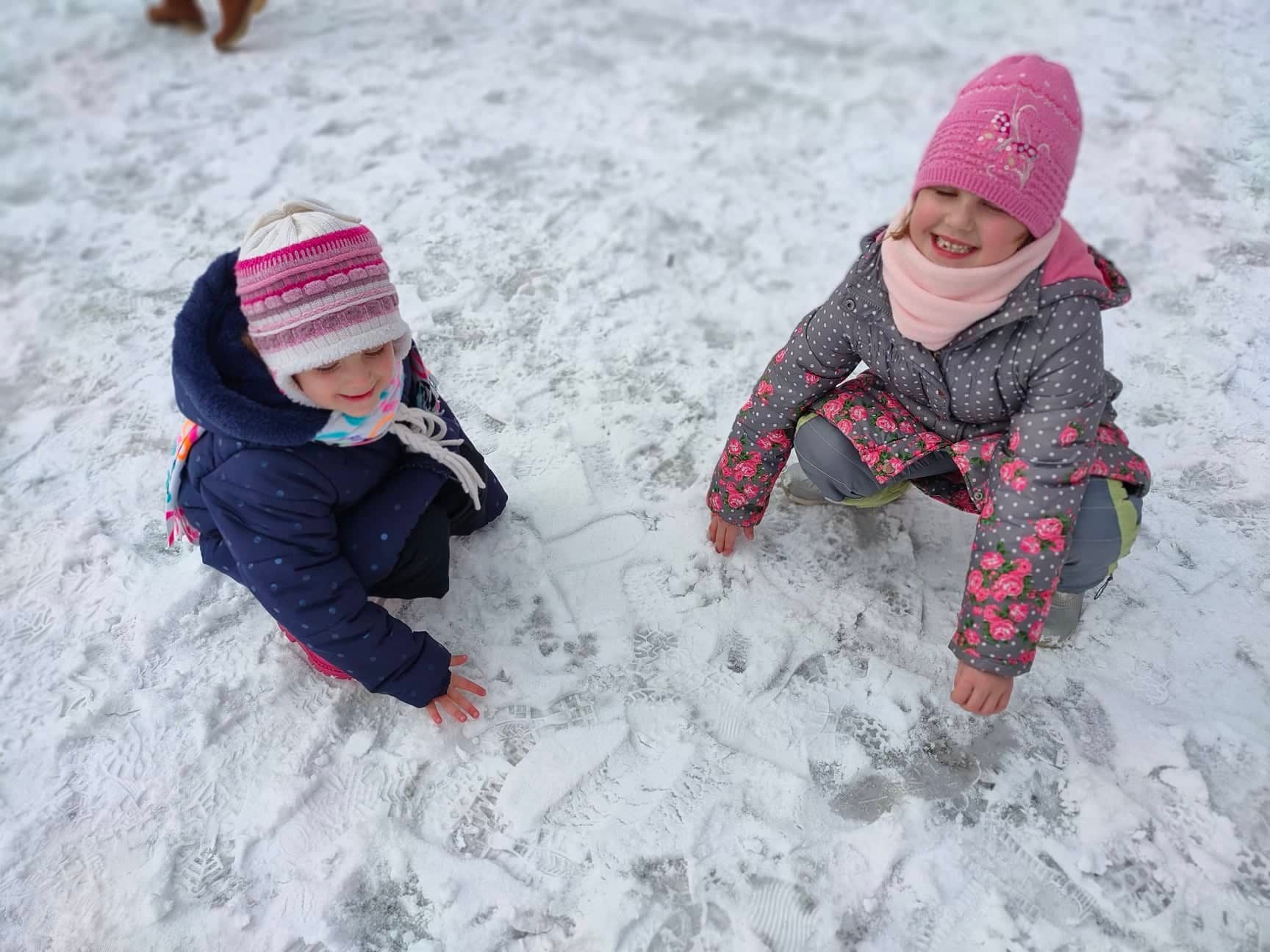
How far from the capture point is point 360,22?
12.5 ft

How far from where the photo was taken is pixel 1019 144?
1.23 metres

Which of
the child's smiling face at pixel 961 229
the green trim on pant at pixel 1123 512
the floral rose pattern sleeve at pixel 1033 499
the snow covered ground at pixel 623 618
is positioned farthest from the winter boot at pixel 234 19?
the green trim on pant at pixel 1123 512

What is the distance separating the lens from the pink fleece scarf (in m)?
1.31

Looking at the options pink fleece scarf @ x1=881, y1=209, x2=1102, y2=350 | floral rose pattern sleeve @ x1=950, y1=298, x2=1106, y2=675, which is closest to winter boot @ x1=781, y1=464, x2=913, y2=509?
floral rose pattern sleeve @ x1=950, y1=298, x2=1106, y2=675

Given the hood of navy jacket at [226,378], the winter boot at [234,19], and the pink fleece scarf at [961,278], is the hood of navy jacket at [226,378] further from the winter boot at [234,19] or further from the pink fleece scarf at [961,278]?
the winter boot at [234,19]

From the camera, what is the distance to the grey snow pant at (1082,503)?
58.1 inches

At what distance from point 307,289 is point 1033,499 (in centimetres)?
119

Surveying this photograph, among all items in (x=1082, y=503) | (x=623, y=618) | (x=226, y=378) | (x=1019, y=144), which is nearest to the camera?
(x=1019, y=144)

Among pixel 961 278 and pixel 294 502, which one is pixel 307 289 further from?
pixel 961 278

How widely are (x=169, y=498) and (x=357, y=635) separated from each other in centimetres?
45

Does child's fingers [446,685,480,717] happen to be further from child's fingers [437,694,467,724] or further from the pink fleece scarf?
the pink fleece scarf

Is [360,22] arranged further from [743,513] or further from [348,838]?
[348,838]

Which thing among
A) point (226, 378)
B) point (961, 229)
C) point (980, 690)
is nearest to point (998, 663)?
point (980, 690)

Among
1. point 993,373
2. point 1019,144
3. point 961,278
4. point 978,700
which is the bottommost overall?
point 978,700
